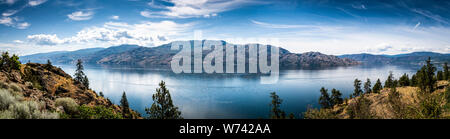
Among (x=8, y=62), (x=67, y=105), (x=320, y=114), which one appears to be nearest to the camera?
(x=67, y=105)

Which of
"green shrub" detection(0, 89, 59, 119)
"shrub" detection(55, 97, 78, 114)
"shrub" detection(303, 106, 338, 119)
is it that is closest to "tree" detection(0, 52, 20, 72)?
"shrub" detection(55, 97, 78, 114)

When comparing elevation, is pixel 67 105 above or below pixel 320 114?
above

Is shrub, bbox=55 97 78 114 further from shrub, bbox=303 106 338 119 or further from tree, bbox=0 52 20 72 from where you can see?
shrub, bbox=303 106 338 119

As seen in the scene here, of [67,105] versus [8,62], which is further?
[8,62]

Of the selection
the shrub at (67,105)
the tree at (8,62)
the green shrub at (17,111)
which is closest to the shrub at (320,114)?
the shrub at (67,105)

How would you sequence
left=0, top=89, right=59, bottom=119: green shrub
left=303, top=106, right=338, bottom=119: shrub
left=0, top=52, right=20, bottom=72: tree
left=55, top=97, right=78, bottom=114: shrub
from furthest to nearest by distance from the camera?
left=303, top=106, right=338, bottom=119: shrub
left=0, top=52, right=20, bottom=72: tree
left=55, top=97, right=78, bottom=114: shrub
left=0, top=89, right=59, bottom=119: green shrub

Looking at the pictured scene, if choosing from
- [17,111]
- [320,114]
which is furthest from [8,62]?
[320,114]

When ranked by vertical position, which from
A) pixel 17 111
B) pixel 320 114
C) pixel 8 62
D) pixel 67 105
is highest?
pixel 8 62

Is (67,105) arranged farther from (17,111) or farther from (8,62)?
(8,62)
